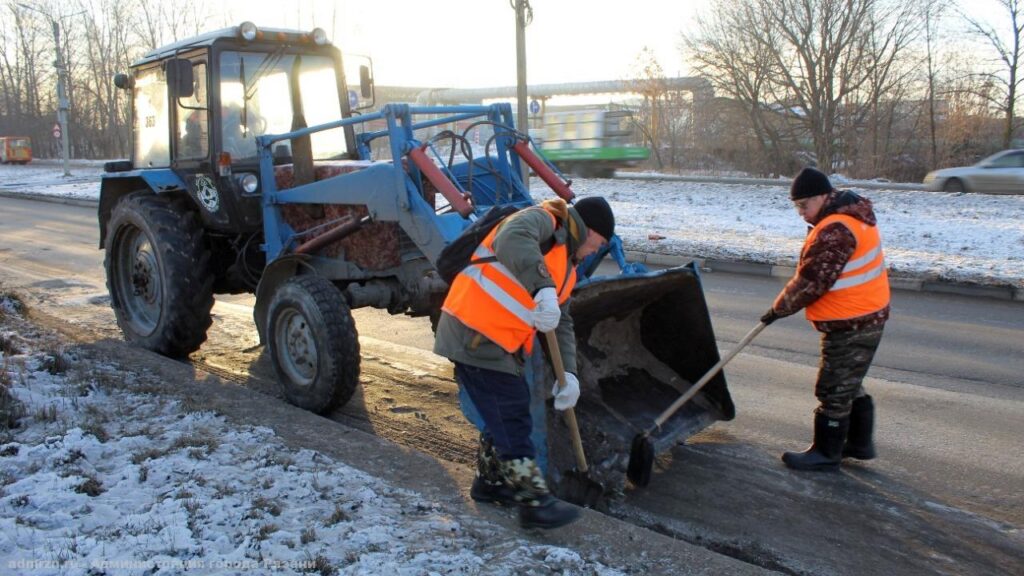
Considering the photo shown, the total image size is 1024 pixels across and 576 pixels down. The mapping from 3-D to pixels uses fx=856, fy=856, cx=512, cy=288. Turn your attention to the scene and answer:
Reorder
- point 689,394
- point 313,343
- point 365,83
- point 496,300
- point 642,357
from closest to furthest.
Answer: point 496,300
point 689,394
point 642,357
point 313,343
point 365,83

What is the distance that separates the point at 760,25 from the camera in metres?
31.3

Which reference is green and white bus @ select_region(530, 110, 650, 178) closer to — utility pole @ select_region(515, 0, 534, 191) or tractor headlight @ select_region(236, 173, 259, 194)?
utility pole @ select_region(515, 0, 534, 191)

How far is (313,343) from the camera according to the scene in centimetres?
531

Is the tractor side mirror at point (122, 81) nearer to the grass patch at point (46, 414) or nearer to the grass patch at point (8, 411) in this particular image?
the grass patch at point (8, 411)

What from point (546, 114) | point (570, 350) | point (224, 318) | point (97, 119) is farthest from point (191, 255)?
point (97, 119)

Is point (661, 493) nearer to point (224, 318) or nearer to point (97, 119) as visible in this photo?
point (224, 318)

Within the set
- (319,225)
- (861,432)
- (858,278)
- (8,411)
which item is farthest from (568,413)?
(8,411)

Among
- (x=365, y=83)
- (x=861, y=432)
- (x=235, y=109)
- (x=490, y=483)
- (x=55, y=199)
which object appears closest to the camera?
(x=490, y=483)

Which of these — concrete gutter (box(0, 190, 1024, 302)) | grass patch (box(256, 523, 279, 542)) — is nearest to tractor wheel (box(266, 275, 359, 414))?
grass patch (box(256, 523, 279, 542))

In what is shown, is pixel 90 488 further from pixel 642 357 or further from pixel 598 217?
pixel 642 357

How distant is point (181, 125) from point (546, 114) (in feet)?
90.4

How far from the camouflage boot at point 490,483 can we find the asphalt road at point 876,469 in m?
0.60

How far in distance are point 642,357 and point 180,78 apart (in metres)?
3.63

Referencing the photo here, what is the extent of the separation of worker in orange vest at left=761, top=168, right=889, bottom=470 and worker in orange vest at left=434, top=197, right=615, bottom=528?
1.29 meters
